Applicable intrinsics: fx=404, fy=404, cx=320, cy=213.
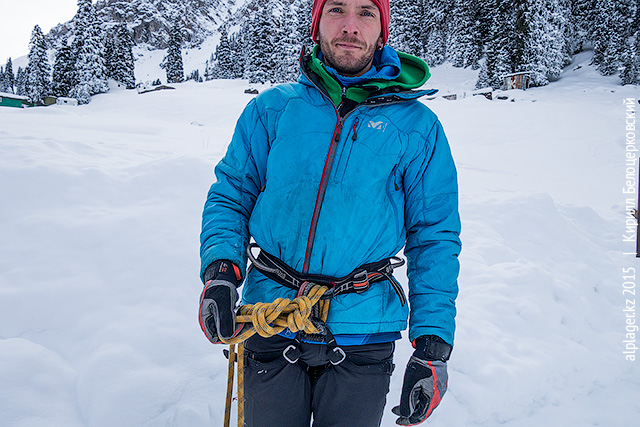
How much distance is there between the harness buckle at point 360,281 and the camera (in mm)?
1770

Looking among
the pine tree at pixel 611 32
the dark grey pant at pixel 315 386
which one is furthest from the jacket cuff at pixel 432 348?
the pine tree at pixel 611 32

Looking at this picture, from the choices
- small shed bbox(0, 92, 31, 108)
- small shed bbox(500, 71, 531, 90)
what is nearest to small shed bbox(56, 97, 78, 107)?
small shed bbox(0, 92, 31, 108)

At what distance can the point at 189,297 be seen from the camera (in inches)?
126

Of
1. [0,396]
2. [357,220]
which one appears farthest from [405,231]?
[0,396]

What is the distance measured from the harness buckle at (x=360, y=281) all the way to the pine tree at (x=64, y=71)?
43.1 m

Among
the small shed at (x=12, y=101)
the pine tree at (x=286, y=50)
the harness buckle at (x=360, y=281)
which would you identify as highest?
the pine tree at (x=286, y=50)

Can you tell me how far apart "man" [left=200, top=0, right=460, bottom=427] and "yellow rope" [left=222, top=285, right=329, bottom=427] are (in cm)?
6

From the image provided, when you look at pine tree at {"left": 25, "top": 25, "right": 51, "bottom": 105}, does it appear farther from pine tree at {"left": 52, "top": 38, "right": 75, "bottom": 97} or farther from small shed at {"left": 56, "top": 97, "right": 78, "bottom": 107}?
small shed at {"left": 56, "top": 97, "right": 78, "bottom": 107}

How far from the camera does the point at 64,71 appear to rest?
37.0m

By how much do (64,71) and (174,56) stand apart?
17.4 meters

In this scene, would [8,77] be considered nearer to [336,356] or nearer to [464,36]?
[464,36]

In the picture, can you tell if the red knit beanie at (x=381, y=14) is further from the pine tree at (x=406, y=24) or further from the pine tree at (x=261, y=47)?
the pine tree at (x=406, y=24)

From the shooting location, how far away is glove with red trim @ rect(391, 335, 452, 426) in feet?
5.66

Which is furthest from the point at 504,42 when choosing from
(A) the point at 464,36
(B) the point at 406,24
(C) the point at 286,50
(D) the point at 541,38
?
(C) the point at 286,50
